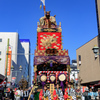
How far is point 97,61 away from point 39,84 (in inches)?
804

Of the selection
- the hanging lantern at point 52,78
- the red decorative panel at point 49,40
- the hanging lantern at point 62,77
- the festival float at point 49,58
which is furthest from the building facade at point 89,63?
the hanging lantern at point 52,78

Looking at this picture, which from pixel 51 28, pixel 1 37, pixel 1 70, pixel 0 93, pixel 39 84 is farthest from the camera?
pixel 1 37

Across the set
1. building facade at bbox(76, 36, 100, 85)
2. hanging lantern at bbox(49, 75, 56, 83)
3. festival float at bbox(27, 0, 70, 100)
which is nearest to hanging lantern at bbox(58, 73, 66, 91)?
festival float at bbox(27, 0, 70, 100)

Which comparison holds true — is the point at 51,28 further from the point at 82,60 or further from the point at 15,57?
the point at 15,57

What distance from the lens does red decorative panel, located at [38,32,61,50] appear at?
26375 millimetres

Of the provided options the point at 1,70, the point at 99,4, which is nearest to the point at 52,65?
the point at 99,4

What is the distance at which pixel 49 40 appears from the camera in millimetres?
26516

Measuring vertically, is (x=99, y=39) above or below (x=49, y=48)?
above

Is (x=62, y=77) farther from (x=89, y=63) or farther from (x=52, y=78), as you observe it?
(x=89, y=63)

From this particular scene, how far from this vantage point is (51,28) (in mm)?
27453

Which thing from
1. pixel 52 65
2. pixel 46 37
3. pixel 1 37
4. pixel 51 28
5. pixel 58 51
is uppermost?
pixel 1 37

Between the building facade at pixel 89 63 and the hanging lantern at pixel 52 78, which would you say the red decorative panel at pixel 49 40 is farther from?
the building facade at pixel 89 63

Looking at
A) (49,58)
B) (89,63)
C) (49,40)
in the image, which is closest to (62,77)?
(49,58)

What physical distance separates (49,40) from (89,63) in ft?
69.1
